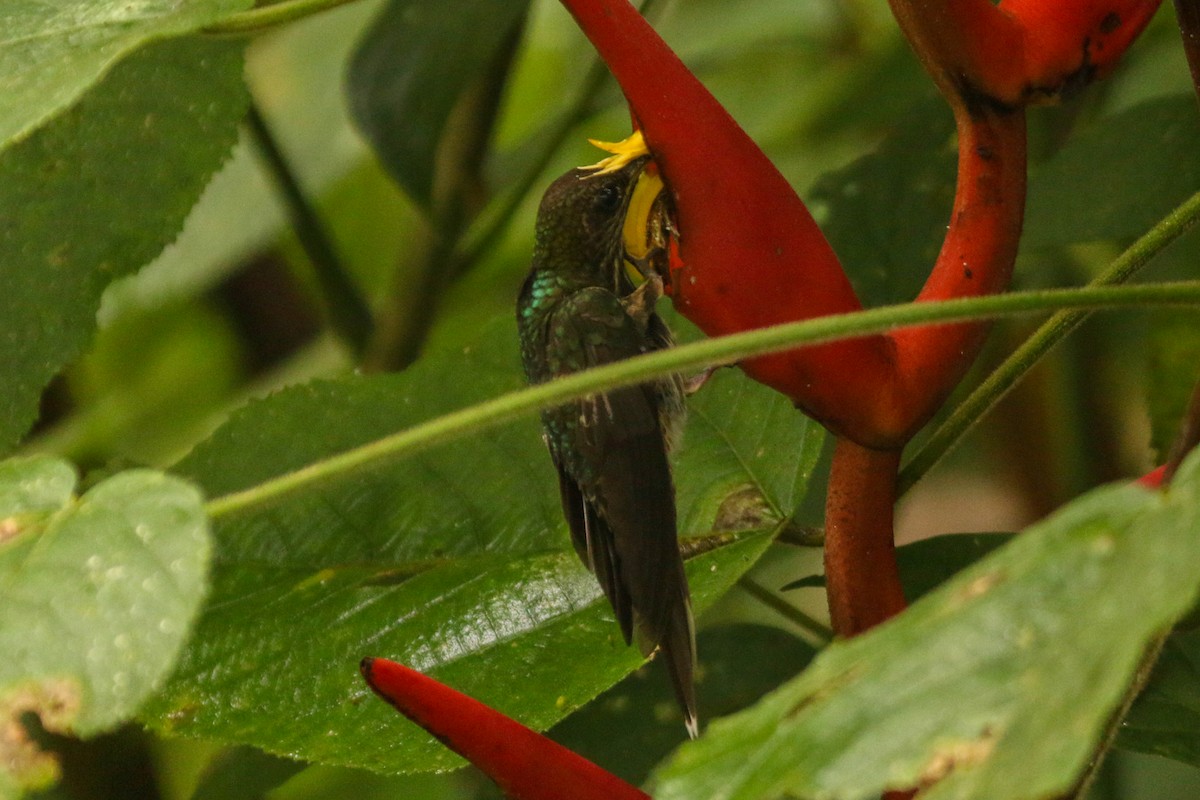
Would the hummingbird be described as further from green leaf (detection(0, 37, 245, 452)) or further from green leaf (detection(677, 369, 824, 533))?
green leaf (detection(0, 37, 245, 452))

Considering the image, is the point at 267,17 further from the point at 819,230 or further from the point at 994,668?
the point at 994,668

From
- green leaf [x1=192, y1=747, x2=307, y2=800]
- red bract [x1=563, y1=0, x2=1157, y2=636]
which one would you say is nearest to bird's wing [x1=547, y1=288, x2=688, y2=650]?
red bract [x1=563, y1=0, x2=1157, y2=636]

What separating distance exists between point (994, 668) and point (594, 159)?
1699 millimetres

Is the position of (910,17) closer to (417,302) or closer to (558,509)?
(558,509)

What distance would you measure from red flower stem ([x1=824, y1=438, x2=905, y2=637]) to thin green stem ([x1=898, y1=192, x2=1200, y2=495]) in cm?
5

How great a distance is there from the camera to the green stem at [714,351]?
0.53m

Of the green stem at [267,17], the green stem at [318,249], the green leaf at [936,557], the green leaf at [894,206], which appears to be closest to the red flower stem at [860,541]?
the green leaf at [936,557]

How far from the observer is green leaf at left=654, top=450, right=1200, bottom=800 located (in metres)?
0.39

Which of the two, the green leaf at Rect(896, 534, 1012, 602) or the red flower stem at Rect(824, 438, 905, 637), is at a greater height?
the red flower stem at Rect(824, 438, 905, 637)

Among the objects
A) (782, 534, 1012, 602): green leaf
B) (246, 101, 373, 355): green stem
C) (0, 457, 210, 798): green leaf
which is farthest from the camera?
(246, 101, 373, 355): green stem

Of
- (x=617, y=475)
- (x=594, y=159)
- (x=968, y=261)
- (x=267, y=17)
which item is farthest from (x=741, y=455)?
(x=594, y=159)

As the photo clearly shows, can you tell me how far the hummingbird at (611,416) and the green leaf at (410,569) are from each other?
0.08 ft

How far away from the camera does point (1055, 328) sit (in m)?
0.67

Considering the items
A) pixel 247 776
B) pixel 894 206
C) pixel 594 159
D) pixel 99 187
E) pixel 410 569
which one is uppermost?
pixel 99 187
